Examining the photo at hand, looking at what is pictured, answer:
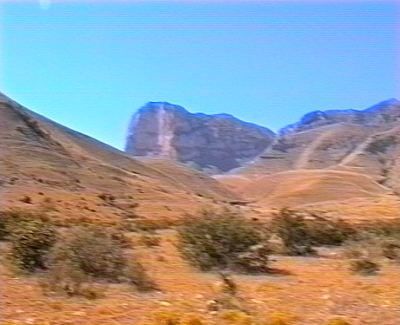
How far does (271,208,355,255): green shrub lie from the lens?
26.9 metres

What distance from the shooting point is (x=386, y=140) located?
152000 mm

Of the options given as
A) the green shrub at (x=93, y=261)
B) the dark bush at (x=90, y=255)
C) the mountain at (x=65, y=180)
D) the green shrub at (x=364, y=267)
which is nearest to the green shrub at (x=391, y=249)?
the green shrub at (x=364, y=267)

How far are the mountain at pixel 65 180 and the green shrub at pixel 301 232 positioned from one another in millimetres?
10116

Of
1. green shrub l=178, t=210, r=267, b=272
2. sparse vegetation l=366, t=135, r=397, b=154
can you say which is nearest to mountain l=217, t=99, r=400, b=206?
sparse vegetation l=366, t=135, r=397, b=154

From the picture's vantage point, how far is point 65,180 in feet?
197

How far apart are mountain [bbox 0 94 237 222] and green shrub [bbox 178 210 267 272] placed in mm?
19022

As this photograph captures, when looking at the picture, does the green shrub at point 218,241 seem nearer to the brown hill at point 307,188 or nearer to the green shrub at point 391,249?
the green shrub at point 391,249

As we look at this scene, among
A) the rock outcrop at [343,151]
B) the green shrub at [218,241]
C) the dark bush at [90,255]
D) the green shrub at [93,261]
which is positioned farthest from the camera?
the rock outcrop at [343,151]

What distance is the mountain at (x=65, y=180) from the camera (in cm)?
4728

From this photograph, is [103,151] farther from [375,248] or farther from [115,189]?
[375,248]

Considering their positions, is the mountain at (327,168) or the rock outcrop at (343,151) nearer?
the mountain at (327,168)

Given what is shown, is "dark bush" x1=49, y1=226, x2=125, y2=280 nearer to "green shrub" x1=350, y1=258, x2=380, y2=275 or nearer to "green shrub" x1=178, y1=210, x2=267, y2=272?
"green shrub" x1=178, y1=210, x2=267, y2=272

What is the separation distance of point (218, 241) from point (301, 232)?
28.8 feet

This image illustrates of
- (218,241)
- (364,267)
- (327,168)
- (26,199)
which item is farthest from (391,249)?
(327,168)
